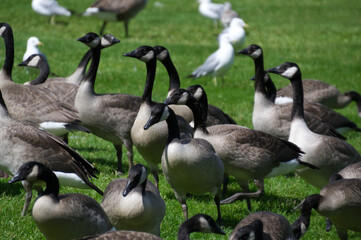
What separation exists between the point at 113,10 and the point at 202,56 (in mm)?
4158

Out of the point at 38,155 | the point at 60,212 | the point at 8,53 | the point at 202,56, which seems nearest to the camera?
the point at 60,212

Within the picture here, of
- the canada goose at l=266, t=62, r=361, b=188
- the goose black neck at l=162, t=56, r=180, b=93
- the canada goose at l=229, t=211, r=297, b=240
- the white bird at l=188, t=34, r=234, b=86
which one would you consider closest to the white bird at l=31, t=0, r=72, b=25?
the white bird at l=188, t=34, r=234, b=86

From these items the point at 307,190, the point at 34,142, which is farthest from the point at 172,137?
the point at 307,190

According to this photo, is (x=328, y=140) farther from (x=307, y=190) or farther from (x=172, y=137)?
(x=172, y=137)

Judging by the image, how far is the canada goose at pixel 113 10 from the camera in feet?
67.1

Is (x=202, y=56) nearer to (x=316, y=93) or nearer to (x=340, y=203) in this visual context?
(x=316, y=93)

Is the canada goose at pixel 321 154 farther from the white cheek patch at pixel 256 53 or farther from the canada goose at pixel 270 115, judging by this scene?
the white cheek patch at pixel 256 53

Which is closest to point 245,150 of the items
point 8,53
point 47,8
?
point 8,53

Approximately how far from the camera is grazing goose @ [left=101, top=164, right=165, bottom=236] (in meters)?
5.82

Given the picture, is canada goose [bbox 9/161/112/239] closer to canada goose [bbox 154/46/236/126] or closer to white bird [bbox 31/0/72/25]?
canada goose [bbox 154/46/236/126]

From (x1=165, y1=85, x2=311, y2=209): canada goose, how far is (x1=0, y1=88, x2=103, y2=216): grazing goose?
148cm

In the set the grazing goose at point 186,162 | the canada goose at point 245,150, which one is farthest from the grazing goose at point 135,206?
the canada goose at point 245,150

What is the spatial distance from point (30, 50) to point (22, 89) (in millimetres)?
5218

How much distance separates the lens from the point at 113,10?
2044 cm
